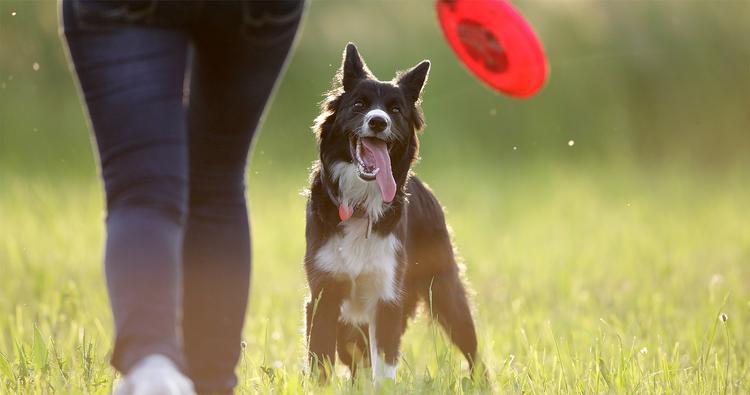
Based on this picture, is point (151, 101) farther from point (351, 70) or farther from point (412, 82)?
point (412, 82)

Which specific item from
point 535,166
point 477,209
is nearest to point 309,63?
point 535,166

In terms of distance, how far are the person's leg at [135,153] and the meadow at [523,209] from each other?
124 cm

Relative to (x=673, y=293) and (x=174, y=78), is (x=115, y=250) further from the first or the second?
(x=673, y=293)

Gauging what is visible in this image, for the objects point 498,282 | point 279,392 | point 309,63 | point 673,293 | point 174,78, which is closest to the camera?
point 174,78

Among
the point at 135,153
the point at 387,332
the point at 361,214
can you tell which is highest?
the point at 135,153

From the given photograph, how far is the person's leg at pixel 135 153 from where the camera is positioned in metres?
2.43

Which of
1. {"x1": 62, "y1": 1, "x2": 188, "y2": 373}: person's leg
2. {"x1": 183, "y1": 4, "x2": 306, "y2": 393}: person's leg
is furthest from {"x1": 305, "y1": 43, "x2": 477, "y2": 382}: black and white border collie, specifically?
{"x1": 62, "y1": 1, "x2": 188, "y2": 373}: person's leg

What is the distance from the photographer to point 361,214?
4.53 m

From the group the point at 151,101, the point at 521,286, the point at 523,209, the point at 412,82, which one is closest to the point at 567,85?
the point at 523,209

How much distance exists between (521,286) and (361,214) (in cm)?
296

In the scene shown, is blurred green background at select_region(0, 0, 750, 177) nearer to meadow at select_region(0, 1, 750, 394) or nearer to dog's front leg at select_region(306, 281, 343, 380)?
meadow at select_region(0, 1, 750, 394)

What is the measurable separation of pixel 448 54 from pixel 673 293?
305 inches

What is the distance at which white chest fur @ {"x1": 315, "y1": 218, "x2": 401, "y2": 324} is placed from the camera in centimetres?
446

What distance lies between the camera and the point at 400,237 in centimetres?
464
